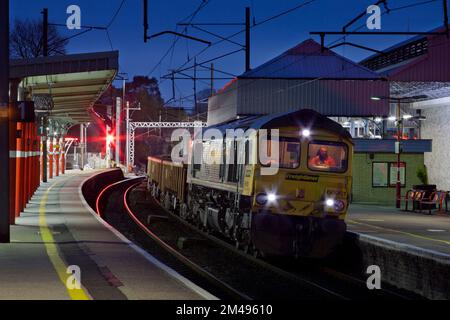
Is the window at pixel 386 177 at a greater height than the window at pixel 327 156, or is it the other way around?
the window at pixel 327 156

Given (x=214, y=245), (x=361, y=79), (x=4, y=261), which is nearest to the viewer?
(x=4, y=261)

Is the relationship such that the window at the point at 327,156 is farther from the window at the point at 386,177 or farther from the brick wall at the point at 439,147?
the brick wall at the point at 439,147

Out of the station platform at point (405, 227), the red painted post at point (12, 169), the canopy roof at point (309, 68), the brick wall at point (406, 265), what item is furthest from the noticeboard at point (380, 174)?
the red painted post at point (12, 169)

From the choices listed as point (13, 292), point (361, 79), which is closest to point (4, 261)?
point (13, 292)

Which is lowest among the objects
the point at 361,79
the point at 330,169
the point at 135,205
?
the point at 135,205

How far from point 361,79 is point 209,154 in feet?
83.9

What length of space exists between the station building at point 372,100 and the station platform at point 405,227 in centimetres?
505

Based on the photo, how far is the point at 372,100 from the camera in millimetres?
44438

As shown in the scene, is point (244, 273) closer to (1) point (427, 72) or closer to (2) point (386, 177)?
(2) point (386, 177)

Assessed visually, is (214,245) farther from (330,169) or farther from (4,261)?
(4,261)

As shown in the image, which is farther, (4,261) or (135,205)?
(135,205)

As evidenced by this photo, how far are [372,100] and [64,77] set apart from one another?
2530 cm

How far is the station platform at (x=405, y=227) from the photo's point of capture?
1817cm
